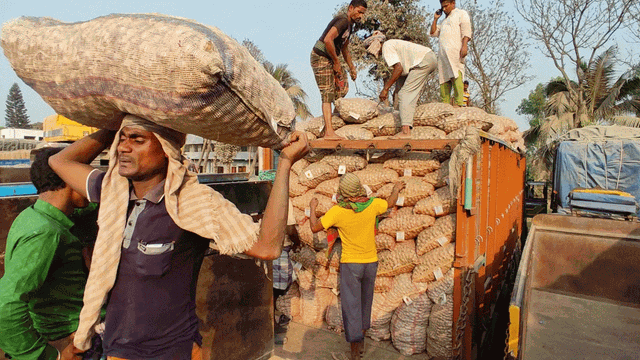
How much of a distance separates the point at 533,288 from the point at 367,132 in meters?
2.58

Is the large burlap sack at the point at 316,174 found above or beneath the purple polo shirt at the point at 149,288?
above

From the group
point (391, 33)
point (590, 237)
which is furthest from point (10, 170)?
point (391, 33)

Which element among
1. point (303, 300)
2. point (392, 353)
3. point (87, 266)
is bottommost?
point (392, 353)

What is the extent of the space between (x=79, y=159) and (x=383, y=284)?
3440 mm

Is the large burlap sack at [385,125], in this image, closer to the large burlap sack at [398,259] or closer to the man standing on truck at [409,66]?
the man standing on truck at [409,66]

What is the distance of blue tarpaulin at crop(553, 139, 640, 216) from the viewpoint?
762 centimetres

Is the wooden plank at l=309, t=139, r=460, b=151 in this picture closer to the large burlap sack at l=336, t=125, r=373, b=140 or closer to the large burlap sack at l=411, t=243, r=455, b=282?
the large burlap sack at l=336, t=125, r=373, b=140

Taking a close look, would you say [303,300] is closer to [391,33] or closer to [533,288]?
[533,288]

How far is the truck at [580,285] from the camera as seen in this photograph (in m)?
3.17

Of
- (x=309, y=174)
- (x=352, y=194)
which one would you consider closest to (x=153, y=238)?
(x=352, y=194)

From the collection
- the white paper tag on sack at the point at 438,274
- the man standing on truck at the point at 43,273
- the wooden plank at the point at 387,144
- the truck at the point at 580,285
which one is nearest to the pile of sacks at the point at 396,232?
the white paper tag on sack at the point at 438,274

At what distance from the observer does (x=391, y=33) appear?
567 inches

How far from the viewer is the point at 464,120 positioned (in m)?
4.46

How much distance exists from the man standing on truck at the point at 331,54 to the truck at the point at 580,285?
2.62 meters
